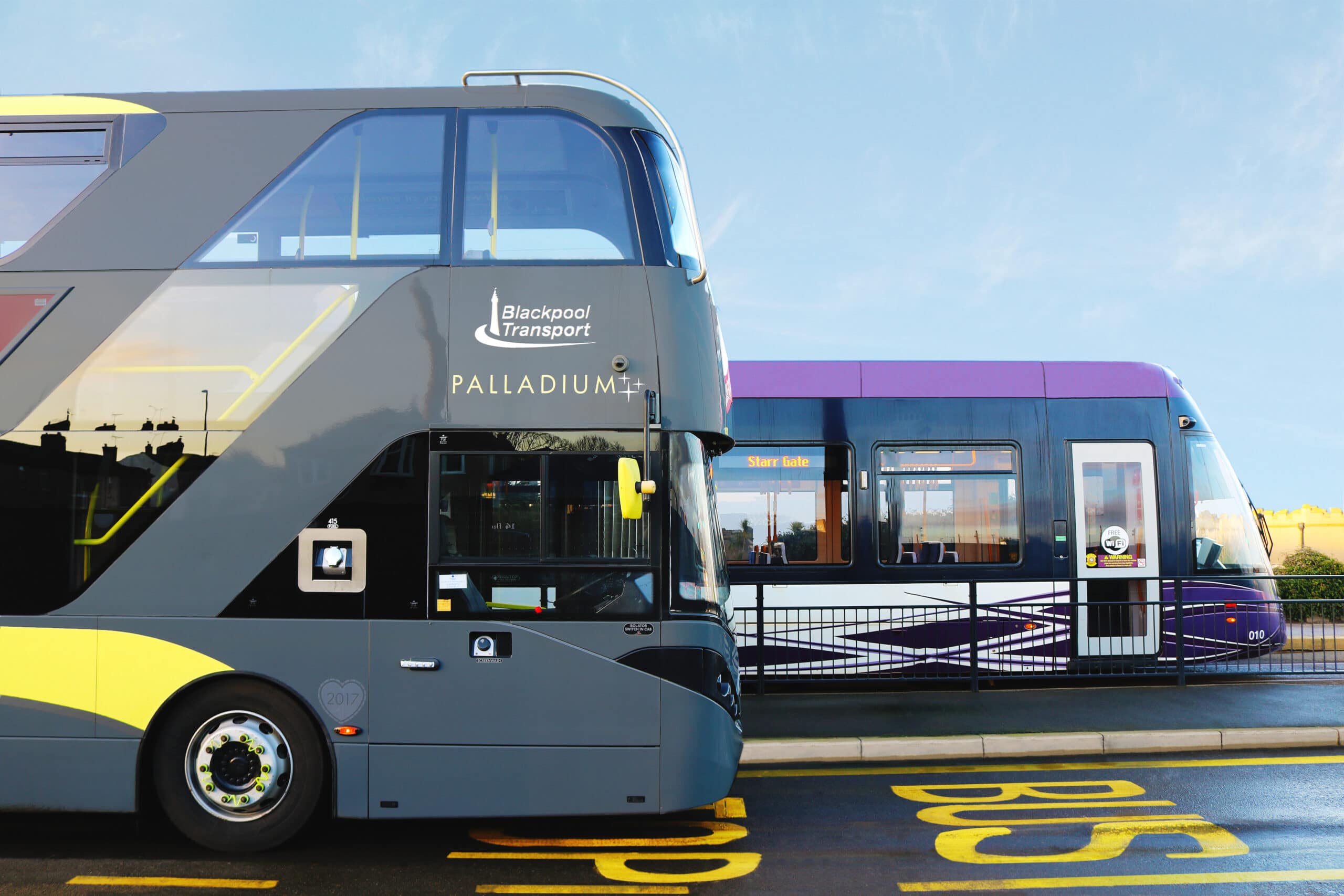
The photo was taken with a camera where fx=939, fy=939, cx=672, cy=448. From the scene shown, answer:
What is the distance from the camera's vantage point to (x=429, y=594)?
543 cm

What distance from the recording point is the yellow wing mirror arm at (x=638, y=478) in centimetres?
520

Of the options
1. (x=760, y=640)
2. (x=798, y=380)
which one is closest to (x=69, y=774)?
(x=760, y=640)

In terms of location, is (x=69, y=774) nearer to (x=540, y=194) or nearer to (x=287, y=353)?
(x=287, y=353)

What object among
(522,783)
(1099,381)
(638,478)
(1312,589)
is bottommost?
(522,783)

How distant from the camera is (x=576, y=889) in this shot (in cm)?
482

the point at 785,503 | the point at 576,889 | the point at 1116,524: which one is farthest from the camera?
the point at 1116,524

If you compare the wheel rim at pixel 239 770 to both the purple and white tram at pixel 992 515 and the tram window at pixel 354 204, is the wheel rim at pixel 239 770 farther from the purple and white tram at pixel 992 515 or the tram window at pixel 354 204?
the purple and white tram at pixel 992 515

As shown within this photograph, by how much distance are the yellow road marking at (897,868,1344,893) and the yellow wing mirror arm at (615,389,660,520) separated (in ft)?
7.86

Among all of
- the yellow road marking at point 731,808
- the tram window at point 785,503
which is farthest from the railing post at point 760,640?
the yellow road marking at point 731,808

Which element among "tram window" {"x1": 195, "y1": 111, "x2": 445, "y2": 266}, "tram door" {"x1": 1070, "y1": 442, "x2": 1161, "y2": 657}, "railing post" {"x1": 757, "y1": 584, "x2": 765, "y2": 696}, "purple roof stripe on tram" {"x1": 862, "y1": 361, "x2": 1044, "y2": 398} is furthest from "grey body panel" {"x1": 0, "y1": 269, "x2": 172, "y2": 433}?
"tram door" {"x1": 1070, "y1": 442, "x2": 1161, "y2": 657}

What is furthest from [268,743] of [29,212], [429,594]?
[29,212]

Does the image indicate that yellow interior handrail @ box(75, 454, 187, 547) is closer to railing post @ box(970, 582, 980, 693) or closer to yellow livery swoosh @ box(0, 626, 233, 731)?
yellow livery swoosh @ box(0, 626, 233, 731)

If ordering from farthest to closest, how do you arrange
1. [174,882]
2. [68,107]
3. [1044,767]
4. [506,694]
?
[1044,767] → [68,107] → [506,694] → [174,882]

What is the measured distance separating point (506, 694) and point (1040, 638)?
7.21m
